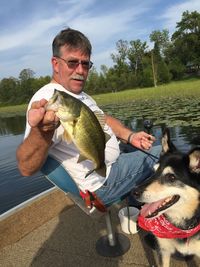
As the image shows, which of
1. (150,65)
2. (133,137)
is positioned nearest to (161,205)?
(133,137)

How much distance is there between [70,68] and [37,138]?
1.19 meters

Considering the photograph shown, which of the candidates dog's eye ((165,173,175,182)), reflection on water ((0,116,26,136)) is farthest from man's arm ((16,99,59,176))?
reflection on water ((0,116,26,136))

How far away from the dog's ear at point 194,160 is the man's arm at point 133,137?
919 mm

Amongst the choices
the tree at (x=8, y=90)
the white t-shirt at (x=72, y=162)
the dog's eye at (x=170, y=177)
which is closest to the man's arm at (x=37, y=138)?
the white t-shirt at (x=72, y=162)

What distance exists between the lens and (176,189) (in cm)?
303

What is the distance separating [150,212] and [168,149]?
2.42ft

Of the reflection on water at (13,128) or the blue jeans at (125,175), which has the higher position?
the blue jeans at (125,175)

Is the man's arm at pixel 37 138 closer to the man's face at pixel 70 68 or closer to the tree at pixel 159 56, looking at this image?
the man's face at pixel 70 68

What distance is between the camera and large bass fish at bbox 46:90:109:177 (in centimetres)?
210

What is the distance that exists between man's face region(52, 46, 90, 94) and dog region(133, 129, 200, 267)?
1.14m

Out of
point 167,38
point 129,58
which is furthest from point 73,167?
point 167,38

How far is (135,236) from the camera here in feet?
14.1

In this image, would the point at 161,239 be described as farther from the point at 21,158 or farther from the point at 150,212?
the point at 21,158

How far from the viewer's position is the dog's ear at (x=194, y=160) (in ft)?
9.73
